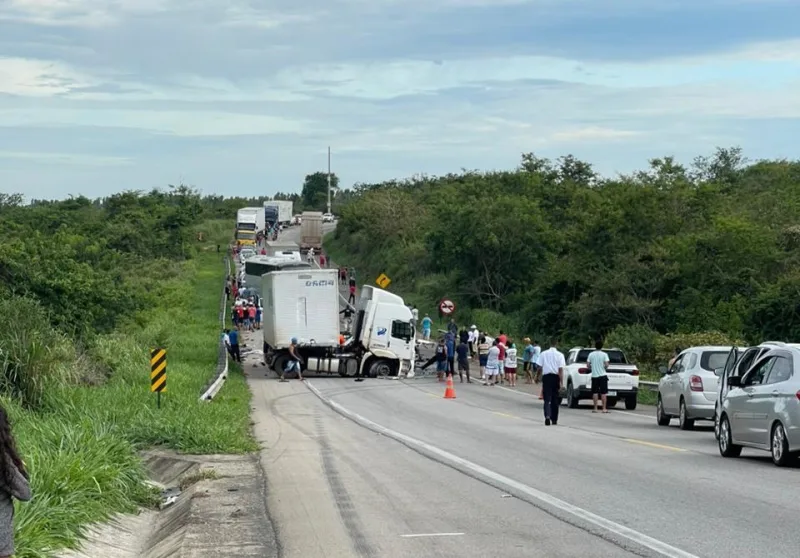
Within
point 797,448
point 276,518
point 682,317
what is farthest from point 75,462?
point 682,317

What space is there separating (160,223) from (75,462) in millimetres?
101372

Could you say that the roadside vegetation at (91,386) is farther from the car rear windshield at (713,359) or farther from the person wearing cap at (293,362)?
the car rear windshield at (713,359)

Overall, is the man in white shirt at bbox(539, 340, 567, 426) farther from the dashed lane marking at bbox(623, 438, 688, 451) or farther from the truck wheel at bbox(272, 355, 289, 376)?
the truck wheel at bbox(272, 355, 289, 376)

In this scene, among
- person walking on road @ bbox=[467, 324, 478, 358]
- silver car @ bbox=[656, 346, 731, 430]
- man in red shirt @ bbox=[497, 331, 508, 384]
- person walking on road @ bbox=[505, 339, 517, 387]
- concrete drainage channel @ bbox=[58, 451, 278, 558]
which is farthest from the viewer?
person walking on road @ bbox=[467, 324, 478, 358]

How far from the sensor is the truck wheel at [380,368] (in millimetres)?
46250

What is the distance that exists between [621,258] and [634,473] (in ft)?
117

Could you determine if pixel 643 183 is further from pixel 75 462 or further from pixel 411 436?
pixel 75 462

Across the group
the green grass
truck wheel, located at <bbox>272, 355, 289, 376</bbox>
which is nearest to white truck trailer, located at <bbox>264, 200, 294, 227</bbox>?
truck wheel, located at <bbox>272, 355, 289, 376</bbox>

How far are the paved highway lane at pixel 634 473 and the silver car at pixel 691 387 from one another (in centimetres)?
63

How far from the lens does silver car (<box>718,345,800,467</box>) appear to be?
15.9 m

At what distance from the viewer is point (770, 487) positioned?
14188mm

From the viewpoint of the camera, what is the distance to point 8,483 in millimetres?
7570

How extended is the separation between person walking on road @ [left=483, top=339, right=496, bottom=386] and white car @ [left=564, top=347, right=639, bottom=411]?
31.2 feet

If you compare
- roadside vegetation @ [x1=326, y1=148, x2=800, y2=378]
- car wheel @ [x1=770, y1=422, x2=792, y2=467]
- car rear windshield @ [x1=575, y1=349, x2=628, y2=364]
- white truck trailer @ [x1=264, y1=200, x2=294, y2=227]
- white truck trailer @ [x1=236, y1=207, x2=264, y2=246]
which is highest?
white truck trailer @ [x1=264, y1=200, x2=294, y2=227]
